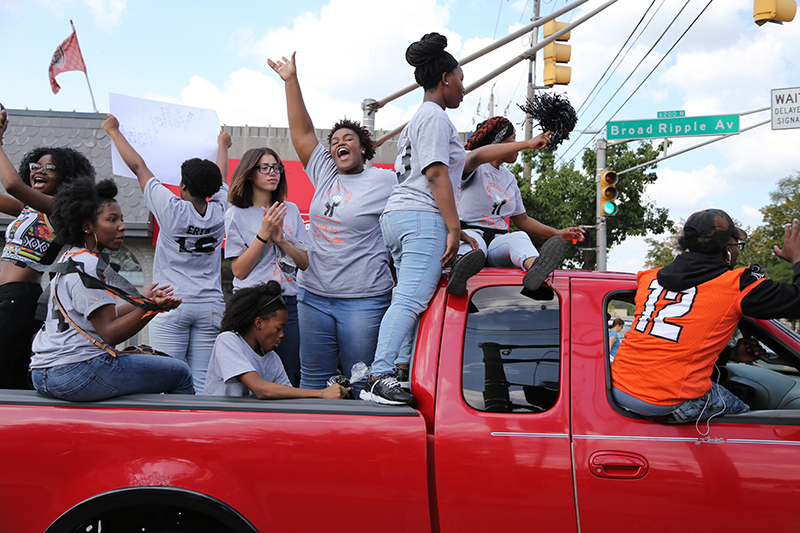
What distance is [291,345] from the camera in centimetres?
357

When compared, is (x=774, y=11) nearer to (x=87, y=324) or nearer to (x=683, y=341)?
(x=683, y=341)

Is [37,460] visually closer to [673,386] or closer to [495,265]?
[495,265]

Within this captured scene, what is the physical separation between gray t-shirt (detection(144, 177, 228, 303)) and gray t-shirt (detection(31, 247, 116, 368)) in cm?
109

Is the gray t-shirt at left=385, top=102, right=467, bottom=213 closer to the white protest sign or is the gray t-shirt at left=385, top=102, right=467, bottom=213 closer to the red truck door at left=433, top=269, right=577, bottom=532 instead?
the red truck door at left=433, top=269, right=577, bottom=532

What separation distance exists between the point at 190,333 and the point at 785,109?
441 inches

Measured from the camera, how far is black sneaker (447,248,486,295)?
2408 mm

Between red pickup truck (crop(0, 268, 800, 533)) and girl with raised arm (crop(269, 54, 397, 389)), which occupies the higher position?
girl with raised arm (crop(269, 54, 397, 389))

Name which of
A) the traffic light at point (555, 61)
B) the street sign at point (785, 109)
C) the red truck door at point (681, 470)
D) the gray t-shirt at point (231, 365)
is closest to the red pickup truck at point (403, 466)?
the red truck door at point (681, 470)

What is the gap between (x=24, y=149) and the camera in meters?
11.6

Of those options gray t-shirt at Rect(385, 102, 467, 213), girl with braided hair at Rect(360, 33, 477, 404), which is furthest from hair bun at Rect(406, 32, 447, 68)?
gray t-shirt at Rect(385, 102, 467, 213)

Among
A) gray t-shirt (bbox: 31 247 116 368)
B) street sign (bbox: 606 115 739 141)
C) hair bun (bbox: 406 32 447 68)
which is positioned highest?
street sign (bbox: 606 115 739 141)

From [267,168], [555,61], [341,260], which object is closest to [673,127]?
[555,61]

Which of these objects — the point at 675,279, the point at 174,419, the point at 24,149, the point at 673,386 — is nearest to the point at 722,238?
the point at 675,279

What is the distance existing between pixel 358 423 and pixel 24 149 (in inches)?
472
